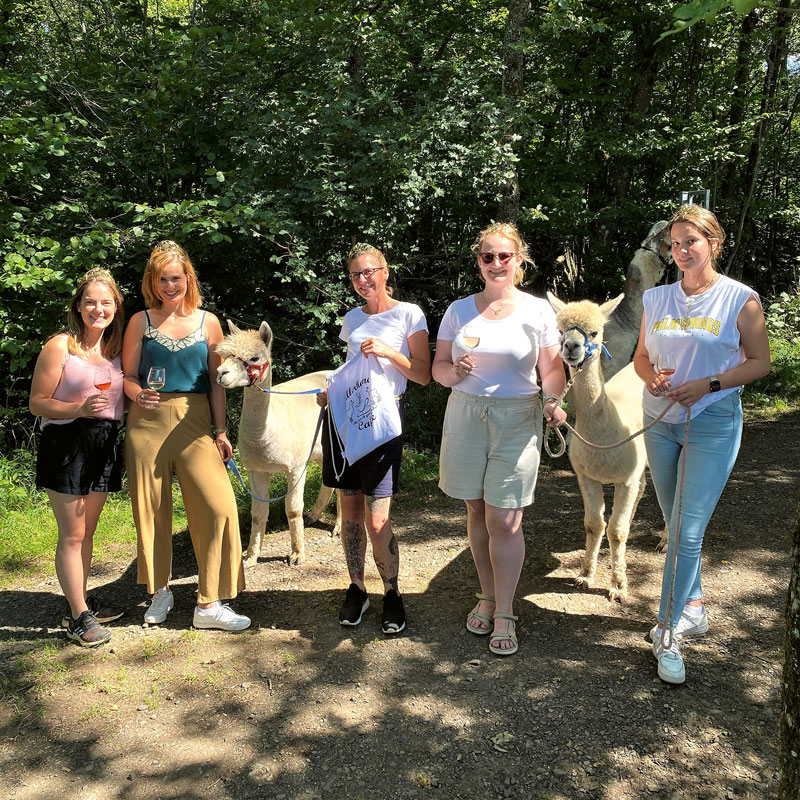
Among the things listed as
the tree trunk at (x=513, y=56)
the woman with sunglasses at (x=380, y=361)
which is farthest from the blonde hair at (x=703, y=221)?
the tree trunk at (x=513, y=56)

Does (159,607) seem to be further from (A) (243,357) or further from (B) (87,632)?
(A) (243,357)

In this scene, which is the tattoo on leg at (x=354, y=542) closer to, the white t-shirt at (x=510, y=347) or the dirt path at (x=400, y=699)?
the dirt path at (x=400, y=699)

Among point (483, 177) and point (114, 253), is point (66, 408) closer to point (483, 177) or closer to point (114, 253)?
point (114, 253)

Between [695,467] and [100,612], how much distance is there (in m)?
3.43

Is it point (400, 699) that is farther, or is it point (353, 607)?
point (353, 607)

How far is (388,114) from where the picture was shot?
6992mm

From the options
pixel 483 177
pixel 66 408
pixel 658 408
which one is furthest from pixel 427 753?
pixel 483 177

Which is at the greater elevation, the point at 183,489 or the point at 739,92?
the point at 739,92

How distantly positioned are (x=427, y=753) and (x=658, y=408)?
191 centimetres


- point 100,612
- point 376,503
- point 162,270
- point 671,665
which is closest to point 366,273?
point 162,270

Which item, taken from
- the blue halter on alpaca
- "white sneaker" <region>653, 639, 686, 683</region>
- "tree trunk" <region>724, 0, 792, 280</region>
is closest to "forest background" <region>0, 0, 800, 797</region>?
"tree trunk" <region>724, 0, 792, 280</region>

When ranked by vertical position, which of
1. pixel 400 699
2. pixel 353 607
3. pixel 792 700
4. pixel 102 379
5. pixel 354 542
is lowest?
pixel 400 699

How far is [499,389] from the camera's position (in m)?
3.25

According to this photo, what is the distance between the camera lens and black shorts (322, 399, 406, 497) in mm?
3490
